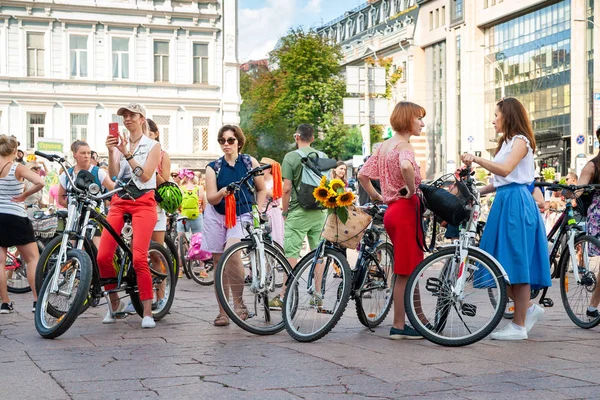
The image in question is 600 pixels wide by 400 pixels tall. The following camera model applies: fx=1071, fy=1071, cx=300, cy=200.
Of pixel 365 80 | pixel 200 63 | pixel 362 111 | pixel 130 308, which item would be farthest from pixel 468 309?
pixel 200 63

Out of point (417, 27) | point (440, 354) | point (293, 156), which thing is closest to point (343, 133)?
point (417, 27)

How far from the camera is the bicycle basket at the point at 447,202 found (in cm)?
786

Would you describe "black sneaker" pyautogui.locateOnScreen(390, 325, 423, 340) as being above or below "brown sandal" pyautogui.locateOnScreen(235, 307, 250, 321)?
below

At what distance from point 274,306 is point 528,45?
215 feet

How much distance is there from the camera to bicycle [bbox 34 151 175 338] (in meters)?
8.33

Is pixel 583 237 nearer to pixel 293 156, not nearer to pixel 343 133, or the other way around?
pixel 293 156

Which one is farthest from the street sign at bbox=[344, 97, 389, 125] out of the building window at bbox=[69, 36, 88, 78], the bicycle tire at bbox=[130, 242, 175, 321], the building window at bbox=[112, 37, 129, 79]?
the building window at bbox=[69, 36, 88, 78]

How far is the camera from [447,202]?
7895 millimetres

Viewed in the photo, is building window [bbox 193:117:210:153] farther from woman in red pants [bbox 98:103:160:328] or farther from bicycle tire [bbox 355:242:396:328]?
bicycle tire [bbox 355:242:396:328]

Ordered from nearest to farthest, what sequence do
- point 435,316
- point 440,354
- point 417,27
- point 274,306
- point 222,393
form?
1. point 222,393
2. point 440,354
3. point 435,316
4. point 274,306
5. point 417,27

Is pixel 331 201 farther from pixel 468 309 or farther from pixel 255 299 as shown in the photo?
pixel 468 309

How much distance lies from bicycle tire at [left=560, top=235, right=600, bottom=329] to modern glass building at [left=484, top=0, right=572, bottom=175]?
57646 mm

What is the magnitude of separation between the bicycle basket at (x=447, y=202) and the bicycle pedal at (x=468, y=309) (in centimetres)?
60

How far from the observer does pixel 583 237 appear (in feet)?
29.4
